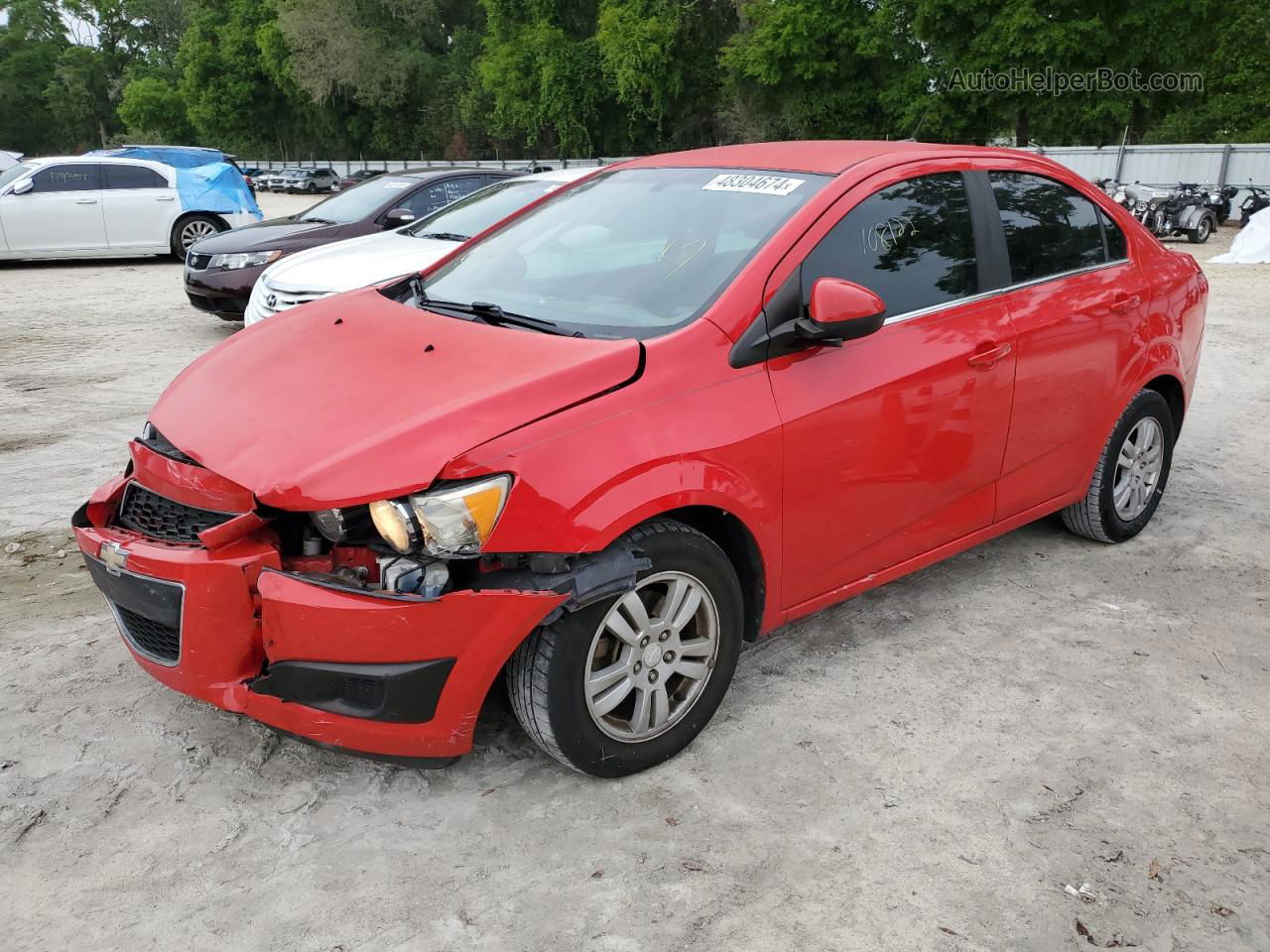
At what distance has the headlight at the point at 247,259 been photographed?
962 centimetres

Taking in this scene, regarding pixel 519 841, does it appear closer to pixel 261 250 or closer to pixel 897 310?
pixel 897 310

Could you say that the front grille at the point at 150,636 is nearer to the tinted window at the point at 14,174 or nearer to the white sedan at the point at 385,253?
the white sedan at the point at 385,253

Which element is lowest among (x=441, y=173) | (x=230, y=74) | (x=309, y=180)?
(x=309, y=180)

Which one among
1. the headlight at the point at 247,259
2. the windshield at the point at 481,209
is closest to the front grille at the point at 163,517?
the windshield at the point at 481,209

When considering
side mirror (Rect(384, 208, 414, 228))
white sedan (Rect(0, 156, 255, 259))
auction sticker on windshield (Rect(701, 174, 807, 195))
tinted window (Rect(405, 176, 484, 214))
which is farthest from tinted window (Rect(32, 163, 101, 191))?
auction sticker on windshield (Rect(701, 174, 807, 195))

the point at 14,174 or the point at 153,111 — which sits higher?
the point at 153,111

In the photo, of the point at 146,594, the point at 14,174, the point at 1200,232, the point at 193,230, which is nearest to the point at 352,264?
the point at 146,594

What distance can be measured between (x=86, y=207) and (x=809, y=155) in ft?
46.5

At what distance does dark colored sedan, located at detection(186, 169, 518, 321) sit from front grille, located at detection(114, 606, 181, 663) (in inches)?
265

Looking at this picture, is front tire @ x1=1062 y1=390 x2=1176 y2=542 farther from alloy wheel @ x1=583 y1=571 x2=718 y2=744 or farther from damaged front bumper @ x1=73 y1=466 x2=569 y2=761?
damaged front bumper @ x1=73 y1=466 x2=569 y2=761

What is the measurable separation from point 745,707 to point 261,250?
7683mm

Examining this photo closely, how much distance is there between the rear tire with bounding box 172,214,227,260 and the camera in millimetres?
15523

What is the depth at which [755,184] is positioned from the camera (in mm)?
3637

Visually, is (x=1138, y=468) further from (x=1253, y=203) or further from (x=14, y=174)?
(x=1253, y=203)
